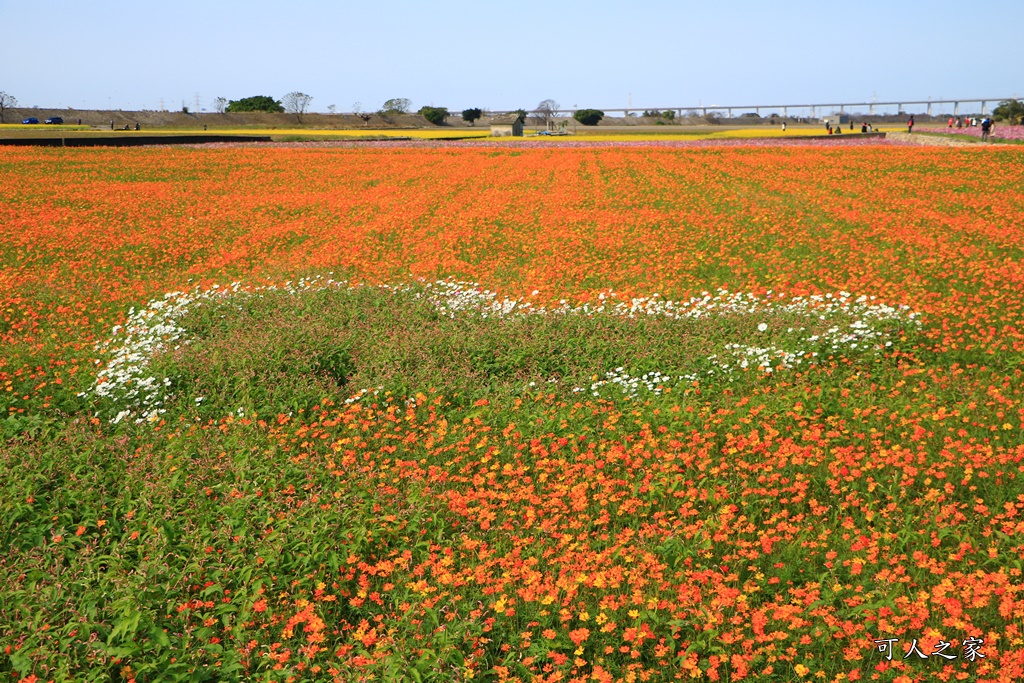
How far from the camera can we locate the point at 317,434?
7.83 m

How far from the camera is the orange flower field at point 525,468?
15.2ft

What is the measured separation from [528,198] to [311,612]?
2085 cm

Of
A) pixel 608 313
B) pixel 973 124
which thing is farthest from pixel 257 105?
pixel 608 313

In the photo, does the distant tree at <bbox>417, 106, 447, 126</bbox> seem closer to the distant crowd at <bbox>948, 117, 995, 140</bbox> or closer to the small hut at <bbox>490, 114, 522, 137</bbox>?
the small hut at <bbox>490, 114, 522, 137</bbox>

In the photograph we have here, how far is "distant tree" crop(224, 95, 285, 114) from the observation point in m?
120

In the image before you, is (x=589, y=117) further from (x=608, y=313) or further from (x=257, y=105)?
(x=608, y=313)

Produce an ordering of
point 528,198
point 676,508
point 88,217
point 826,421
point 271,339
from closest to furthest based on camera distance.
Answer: point 676,508 → point 826,421 → point 271,339 → point 88,217 → point 528,198

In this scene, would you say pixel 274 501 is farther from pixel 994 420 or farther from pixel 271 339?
pixel 994 420

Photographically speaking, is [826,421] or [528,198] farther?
[528,198]

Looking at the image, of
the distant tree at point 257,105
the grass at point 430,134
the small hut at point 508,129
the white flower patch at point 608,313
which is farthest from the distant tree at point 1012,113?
the distant tree at point 257,105

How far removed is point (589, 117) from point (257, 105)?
53572 millimetres

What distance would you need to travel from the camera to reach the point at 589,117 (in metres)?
114

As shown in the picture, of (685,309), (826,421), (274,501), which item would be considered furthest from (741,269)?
(274,501)

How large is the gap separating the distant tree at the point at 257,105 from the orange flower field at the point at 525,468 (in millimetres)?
114116
